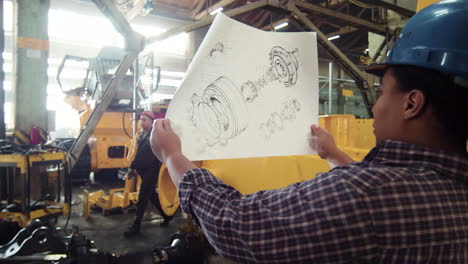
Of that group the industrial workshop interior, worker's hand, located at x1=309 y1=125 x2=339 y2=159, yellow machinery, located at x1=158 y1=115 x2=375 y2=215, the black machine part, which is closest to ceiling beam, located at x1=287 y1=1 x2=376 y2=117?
the industrial workshop interior

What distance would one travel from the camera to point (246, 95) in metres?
1.23

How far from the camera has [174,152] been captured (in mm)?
1005

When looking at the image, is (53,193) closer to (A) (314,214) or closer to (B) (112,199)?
(B) (112,199)

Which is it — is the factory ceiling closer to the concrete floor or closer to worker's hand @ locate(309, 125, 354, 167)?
the concrete floor

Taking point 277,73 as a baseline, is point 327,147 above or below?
below

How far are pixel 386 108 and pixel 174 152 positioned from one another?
644mm

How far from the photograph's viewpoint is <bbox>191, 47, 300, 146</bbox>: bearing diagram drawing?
1.12 meters

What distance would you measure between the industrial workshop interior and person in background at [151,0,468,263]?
0.03 meters

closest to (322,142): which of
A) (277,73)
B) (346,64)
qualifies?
(277,73)

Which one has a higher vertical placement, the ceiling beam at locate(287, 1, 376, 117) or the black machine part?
the ceiling beam at locate(287, 1, 376, 117)

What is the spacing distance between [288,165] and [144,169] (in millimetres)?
2640

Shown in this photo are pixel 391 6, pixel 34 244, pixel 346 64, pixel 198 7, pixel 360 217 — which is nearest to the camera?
pixel 360 217

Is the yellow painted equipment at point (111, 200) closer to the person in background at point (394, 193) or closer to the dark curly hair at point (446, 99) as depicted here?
the person in background at point (394, 193)

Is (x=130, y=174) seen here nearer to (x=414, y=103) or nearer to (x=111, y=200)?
(x=111, y=200)
